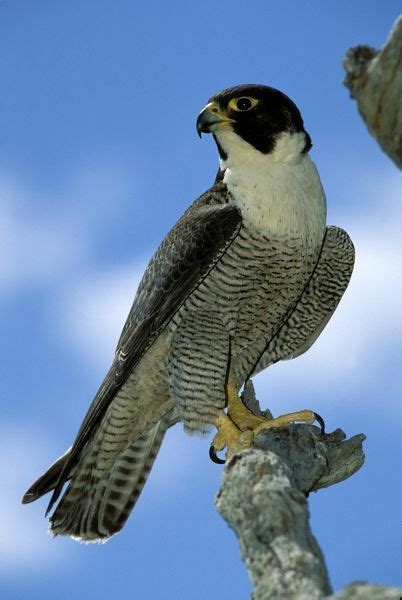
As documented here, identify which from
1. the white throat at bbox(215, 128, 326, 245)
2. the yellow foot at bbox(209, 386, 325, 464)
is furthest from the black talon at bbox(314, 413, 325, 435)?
the white throat at bbox(215, 128, 326, 245)

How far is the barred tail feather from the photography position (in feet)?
22.0

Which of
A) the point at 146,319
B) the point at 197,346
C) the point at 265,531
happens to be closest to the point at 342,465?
the point at 197,346

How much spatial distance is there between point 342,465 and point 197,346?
1.27 metres

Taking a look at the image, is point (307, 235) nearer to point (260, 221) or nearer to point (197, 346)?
point (260, 221)

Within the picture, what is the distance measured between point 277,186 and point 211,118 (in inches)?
25.7

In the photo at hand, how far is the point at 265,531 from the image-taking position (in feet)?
11.7

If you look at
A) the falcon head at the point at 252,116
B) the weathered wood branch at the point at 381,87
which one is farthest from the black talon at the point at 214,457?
the weathered wood branch at the point at 381,87

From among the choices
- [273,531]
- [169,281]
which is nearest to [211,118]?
[169,281]

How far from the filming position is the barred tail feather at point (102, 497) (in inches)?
263

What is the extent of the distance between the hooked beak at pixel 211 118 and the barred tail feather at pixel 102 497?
7.62ft

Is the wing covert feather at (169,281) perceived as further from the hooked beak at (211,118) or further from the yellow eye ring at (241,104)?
the yellow eye ring at (241,104)

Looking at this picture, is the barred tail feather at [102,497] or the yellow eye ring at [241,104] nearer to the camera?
the yellow eye ring at [241,104]

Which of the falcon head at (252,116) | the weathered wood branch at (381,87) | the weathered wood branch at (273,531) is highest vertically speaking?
the falcon head at (252,116)

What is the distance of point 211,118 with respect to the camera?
6.24m
